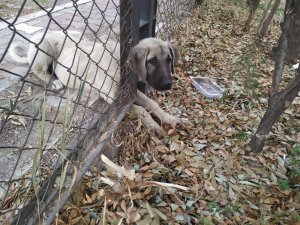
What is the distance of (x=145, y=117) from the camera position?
8.91 feet

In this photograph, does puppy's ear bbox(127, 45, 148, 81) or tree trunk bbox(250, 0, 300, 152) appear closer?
tree trunk bbox(250, 0, 300, 152)

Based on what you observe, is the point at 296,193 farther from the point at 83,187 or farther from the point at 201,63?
the point at 201,63

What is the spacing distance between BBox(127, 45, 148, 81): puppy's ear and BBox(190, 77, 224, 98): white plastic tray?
0.86 m

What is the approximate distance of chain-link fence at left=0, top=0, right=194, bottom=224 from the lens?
1490 millimetres

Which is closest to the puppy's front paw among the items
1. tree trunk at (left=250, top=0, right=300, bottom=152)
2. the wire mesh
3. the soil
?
the wire mesh

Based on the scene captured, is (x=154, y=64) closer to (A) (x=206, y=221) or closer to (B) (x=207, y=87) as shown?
(B) (x=207, y=87)

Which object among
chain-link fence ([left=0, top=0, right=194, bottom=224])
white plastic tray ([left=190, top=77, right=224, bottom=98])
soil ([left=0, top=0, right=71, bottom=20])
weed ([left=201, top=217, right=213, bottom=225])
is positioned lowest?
weed ([left=201, top=217, right=213, bottom=225])

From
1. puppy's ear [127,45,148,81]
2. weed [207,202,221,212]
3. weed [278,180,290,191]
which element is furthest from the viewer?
puppy's ear [127,45,148,81]

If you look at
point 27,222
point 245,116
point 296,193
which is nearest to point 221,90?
point 245,116

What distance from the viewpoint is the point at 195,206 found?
2035 mm

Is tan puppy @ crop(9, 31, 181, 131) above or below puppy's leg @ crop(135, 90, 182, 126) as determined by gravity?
above

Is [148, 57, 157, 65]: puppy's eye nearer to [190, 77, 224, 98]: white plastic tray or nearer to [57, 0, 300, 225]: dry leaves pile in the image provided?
[57, 0, 300, 225]: dry leaves pile

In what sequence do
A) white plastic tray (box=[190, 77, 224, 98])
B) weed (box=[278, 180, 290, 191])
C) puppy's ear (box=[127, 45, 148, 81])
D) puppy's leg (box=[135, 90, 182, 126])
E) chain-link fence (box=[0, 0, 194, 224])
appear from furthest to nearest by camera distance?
white plastic tray (box=[190, 77, 224, 98])
puppy's leg (box=[135, 90, 182, 126])
puppy's ear (box=[127, 45, 148, 81])
weed (box=[278, 180, 290, 191])
chain-link fence (box=[0, 0, 194, 224])

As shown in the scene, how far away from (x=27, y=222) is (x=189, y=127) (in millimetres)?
1632
